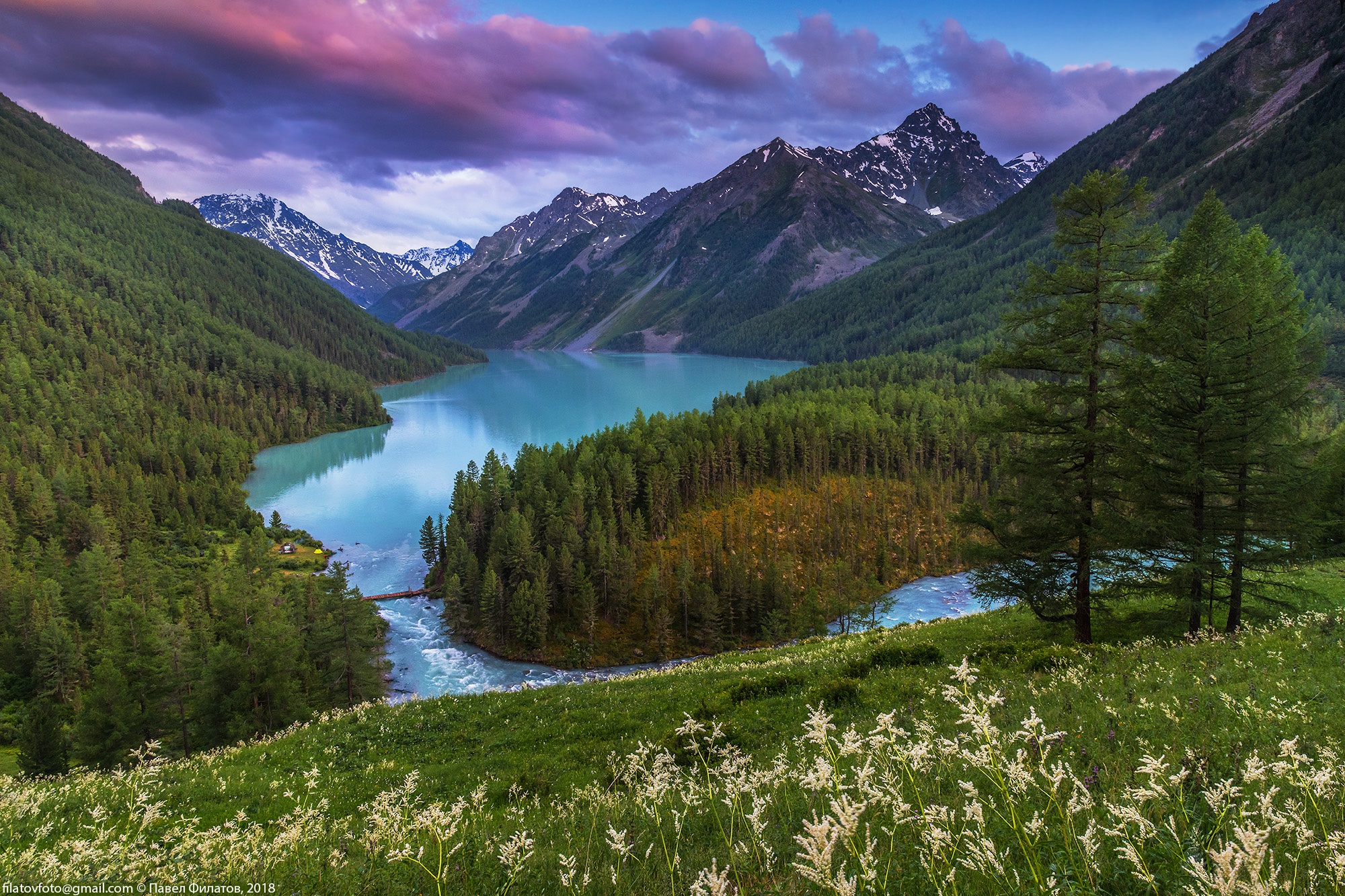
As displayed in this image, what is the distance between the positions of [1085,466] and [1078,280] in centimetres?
646

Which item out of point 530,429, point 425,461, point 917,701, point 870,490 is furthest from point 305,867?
point 530,429

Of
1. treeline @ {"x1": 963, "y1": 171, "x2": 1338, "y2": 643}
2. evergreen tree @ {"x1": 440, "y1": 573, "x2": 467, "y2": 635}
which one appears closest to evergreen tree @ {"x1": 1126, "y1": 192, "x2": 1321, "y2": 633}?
treeline @ {"x1": 963, "y1": 171, "x2": 1338, "y2": 643}

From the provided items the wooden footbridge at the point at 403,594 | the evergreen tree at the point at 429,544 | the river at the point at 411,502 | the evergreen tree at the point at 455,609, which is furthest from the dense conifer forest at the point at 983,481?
the river at the point at 411,502

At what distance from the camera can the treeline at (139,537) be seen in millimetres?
36125

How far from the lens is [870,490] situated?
281 feet

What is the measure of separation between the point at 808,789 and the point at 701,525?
2656 inches

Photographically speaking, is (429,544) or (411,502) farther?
(411,502)

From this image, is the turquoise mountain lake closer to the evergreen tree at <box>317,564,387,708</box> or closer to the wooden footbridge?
the wooden footbridge

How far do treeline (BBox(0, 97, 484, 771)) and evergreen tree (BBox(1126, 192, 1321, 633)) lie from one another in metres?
43.4

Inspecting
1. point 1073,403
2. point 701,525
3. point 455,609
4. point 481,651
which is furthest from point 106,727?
point 701,525

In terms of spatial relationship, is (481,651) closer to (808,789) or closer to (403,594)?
(403,594)

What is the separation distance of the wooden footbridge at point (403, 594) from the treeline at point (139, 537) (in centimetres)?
798

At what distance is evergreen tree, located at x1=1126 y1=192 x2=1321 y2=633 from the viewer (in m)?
17.6

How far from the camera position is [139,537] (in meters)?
81.9
